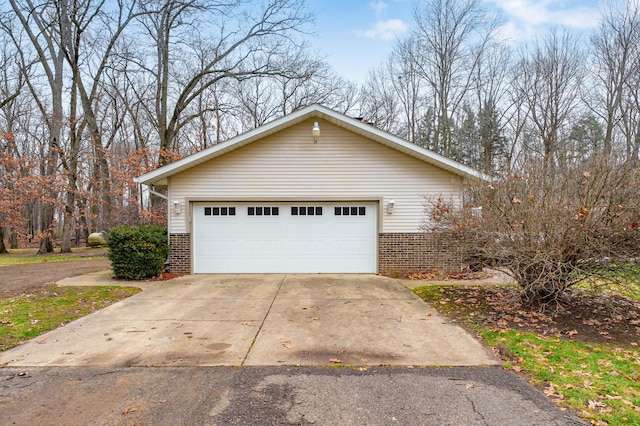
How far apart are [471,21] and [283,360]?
78.4ft

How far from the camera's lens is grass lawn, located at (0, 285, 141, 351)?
207 inches

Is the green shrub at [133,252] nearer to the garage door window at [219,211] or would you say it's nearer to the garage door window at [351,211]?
the garage door window at [219,211]

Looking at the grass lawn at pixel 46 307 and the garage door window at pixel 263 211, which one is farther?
the garage door window at pixel 263 211

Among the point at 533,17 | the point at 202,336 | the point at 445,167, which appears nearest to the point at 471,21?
the point at 533,17

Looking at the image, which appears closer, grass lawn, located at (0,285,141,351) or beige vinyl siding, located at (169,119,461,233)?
grass lawn, located at (0,285,141,351)

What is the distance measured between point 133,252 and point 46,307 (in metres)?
2.77

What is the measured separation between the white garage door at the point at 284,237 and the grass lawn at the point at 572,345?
10.7ft

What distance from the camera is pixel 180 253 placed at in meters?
10.1

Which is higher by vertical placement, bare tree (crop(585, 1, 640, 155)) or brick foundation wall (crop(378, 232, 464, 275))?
bare tree (crop(585, 1, 640, 155))

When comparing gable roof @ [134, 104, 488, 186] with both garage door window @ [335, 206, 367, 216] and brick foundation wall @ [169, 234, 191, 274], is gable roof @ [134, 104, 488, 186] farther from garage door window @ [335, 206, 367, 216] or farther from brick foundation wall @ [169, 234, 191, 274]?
garage door window @ [335, 206, 367, 216]

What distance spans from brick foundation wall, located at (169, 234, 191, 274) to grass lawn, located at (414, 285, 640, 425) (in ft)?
21.2

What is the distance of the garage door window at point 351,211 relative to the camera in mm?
10242

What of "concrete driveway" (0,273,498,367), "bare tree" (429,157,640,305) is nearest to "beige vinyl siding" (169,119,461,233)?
"concrete driveway" (0,273,498,367)

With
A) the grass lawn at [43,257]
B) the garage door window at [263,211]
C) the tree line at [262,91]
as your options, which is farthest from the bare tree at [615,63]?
the grass lawn at [43,257]
